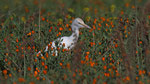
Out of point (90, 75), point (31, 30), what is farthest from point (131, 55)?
point (31, 30)

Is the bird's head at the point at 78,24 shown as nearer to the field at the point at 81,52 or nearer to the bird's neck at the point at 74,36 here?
the bird's neck at the point at 74,36

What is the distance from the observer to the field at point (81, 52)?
3750 mm

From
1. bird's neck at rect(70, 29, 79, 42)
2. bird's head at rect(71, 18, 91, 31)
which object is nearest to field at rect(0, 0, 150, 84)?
bird's neck at rect(70, 29, 79, 42)

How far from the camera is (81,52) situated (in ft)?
15.9

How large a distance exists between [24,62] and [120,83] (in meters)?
1.46

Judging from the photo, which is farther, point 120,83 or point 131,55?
point 131,55

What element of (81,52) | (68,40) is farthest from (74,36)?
(81,52)

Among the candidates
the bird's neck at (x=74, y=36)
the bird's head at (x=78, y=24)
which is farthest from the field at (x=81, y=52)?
the bird's head at (x=78, y=24)

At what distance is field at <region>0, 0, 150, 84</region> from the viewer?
3.75 m

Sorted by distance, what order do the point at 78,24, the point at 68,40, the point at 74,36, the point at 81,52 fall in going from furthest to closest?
the point at 78,24
the point at 68,40
the point at 74,36
the point at 81,52

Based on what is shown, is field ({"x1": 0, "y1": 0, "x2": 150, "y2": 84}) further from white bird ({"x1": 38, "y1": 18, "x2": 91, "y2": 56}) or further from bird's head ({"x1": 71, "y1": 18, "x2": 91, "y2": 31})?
bird's head ({"x1": 71, "y1": 18, "x2": 91, "y2": 31})

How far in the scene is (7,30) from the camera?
603 cm

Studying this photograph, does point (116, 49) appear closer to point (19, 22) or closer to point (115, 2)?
point (19, 22)

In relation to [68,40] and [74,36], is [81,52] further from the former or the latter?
[68,40]
